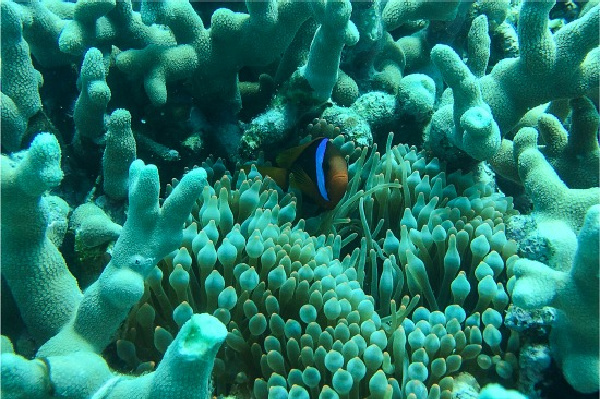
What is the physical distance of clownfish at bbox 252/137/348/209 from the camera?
2.53m

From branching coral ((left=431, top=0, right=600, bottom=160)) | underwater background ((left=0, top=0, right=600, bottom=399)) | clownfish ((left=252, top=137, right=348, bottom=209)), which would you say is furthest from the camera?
clownfish ((left=252, top=137, right=348, bottom=209))

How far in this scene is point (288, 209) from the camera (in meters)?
2.43

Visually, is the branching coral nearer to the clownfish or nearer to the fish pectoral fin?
the clownfish

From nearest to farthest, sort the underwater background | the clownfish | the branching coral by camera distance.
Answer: the underwater background → the branching coral → the clownfish

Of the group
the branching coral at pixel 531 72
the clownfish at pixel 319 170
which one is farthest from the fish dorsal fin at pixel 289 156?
the branching coral at pixel 531 72

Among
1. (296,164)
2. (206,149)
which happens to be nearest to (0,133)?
(206,149)

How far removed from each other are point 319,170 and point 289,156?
22 centimetres

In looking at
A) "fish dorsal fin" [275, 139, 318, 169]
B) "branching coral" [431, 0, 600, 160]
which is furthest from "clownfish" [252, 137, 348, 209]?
"branching coral" [431, 0, 600, 160]

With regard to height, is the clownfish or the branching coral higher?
the branching coral

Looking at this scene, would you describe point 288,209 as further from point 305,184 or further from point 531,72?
point 531,72

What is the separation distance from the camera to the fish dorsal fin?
2600 millimetres

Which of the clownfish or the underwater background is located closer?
the underwater background

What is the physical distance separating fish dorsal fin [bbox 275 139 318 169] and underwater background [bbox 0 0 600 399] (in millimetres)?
13

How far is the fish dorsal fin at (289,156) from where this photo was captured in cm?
260
